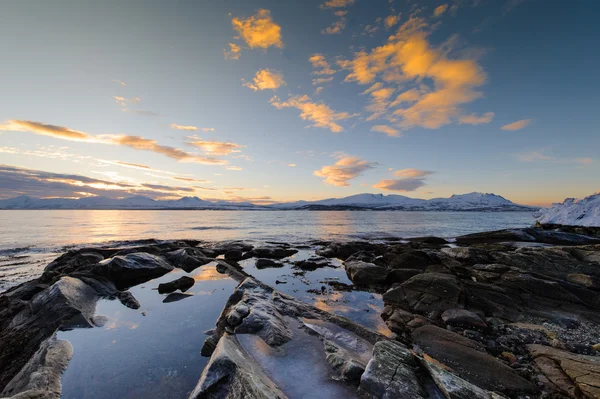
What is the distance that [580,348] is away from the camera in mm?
8984

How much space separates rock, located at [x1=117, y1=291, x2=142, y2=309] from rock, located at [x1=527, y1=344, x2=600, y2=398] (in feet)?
52.5

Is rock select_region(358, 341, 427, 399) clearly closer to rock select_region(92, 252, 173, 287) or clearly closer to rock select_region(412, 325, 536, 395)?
rock select_region(412, 325, 536, 395)

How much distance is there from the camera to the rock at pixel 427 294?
1250cm

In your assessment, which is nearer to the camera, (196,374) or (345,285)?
(196,374)

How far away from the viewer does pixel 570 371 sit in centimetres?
717

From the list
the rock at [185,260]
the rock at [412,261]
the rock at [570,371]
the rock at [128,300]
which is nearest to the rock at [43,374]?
the rock at [128,300]

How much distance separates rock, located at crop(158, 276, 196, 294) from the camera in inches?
550

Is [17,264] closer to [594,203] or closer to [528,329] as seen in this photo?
[528,329]

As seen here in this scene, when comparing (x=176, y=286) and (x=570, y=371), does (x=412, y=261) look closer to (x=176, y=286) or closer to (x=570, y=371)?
(x=570, y=371)

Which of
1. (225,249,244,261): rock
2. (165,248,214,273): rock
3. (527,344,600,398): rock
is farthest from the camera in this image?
(225,249,244,261): rock

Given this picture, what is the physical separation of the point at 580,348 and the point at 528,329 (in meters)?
1.56

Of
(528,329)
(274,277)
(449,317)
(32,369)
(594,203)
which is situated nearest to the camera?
(32,369)

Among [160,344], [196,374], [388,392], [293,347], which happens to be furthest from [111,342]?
→ [388,392]

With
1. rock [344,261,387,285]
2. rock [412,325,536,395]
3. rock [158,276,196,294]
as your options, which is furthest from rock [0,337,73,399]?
rock [344,261,387,285]
